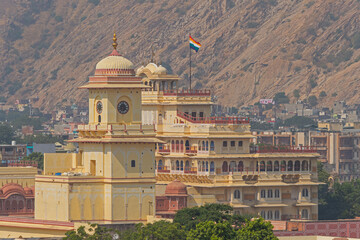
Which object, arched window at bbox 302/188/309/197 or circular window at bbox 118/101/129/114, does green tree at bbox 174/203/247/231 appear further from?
arched window at bbox 302/188/309/197

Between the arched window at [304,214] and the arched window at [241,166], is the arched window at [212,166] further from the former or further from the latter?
the arched window at [304,214]

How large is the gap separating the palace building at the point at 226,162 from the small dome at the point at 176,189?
17.4 ft

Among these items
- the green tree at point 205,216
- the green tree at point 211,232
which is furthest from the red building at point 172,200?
the green tree at point 211,232

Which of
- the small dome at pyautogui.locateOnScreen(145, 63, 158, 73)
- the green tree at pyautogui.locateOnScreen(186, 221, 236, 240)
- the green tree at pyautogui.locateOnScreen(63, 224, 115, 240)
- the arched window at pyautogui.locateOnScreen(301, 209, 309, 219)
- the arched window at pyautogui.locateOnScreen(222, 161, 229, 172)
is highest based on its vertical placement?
the small dome at pyautogui.locateOnScreen(145, 63, 158, 73)

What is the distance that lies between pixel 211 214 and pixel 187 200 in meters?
11.1

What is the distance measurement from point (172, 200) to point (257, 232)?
24358mm

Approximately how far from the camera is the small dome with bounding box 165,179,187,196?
102m

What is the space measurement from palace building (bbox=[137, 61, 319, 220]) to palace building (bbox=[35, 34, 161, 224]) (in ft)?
43.2

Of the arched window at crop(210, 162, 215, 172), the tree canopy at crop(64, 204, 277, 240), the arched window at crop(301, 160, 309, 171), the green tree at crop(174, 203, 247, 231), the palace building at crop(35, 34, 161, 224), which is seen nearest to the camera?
the tree canopy at crop(64, 204, 277, 240)

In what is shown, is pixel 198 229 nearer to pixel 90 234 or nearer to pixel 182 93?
pixel 90 234

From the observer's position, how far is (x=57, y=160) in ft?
330

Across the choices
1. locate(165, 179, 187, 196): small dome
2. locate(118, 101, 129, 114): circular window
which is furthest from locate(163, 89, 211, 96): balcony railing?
locate(118, 101, 129, 114): circular window

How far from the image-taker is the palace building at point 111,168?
94.6 meters

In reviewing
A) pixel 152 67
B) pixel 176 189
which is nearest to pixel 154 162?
pixel 176 189
